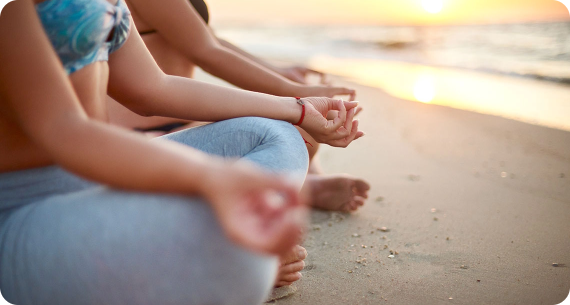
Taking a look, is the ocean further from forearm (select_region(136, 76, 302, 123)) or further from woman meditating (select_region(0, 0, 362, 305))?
woman meditating (select_region(0, 0, 362, 305))

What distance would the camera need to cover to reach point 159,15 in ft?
5.35

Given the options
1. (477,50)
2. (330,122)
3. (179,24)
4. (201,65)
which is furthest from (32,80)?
(477,50)

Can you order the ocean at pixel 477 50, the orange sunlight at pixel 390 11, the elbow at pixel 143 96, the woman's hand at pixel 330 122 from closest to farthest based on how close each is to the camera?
the elbow at pixel 143 96, the woman's hand at pixel 330 122, the ocean at pixel 477 50, the orange sunlight at pixel 390 11

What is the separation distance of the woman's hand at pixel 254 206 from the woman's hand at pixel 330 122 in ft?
1.94

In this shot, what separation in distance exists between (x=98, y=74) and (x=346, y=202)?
4.44 ft

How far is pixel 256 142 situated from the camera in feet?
3.52

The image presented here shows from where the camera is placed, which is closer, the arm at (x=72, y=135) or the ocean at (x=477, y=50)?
the arm at (x=72, y=135)

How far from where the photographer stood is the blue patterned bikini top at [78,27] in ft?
2.62

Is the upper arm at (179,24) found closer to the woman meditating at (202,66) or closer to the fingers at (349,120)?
the woman meditating at (202,66)

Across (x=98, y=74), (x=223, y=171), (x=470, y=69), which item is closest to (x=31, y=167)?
(x=98, y=74)

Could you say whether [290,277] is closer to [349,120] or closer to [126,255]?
[349,120]

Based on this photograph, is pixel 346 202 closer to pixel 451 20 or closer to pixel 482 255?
pixel 482 255

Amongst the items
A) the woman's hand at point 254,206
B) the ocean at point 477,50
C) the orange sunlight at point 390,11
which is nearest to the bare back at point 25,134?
the woman's hand at point 254,206

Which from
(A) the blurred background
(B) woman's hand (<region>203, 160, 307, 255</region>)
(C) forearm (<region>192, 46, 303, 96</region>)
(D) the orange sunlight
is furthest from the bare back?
(D) the orange sunlight
